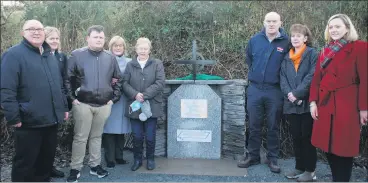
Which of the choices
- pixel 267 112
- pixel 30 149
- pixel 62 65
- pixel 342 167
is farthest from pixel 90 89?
pixel 342 167

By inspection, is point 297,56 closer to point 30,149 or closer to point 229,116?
point 229,116

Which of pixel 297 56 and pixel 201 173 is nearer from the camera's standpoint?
pixel 297 56

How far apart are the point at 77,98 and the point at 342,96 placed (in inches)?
110

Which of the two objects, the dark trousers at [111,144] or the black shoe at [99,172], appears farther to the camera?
the dark trousers at [111,144]

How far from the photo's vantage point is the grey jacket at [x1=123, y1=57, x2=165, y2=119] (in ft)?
14.9

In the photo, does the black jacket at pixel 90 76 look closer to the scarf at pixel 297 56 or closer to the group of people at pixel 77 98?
the group of people at pixel 77 98

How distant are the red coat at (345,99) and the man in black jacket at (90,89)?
2384 millimetres

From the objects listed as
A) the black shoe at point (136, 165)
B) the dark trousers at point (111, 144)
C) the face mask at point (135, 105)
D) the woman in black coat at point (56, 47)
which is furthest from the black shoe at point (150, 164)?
the woman in black coat at point (56, 47)

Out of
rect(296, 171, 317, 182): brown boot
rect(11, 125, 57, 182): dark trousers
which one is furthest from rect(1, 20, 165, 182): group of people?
rect(296, 171, 317, 182): brown boot

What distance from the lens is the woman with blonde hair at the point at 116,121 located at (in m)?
4.75

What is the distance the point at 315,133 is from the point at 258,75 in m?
1.18

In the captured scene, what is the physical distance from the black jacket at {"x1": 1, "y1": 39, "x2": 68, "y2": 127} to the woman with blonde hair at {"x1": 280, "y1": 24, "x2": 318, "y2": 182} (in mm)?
2506

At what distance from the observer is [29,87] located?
3502 mm

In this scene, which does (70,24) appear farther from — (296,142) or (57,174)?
(296,142)
